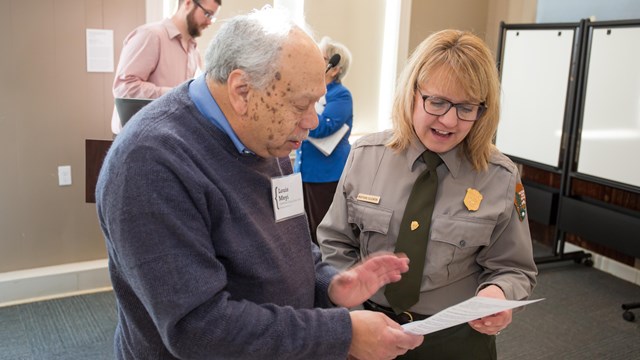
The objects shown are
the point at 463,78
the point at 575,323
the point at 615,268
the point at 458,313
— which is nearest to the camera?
the point at 458,313

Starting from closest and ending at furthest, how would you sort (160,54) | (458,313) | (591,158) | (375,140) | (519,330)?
(458,313)
(375,140)
(160,54)
(519,330)
(591,158)

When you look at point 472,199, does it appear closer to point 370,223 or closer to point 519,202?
point 519,202

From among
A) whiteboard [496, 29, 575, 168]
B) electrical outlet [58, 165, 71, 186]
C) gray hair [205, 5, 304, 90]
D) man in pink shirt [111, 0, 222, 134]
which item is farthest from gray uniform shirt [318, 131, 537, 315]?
whiteboard [496, 29, 575, 168]

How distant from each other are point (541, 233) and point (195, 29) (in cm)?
348

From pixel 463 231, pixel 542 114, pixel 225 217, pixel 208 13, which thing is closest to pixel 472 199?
pixel 463 231

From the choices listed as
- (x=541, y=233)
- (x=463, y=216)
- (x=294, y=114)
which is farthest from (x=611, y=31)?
(x=294, y=114)

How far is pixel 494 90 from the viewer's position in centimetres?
148

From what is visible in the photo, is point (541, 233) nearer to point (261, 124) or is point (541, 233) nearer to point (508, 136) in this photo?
point (508, 136)

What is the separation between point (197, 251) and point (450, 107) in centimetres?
83

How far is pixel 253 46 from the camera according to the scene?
958mm

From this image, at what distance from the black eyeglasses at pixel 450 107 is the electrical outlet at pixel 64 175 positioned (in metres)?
2.66

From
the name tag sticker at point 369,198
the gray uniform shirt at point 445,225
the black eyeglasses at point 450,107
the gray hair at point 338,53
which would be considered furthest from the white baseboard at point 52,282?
the black eyeglasses at point 450,107

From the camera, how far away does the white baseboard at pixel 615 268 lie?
4034 mm

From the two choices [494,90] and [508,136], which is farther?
[508,136]
